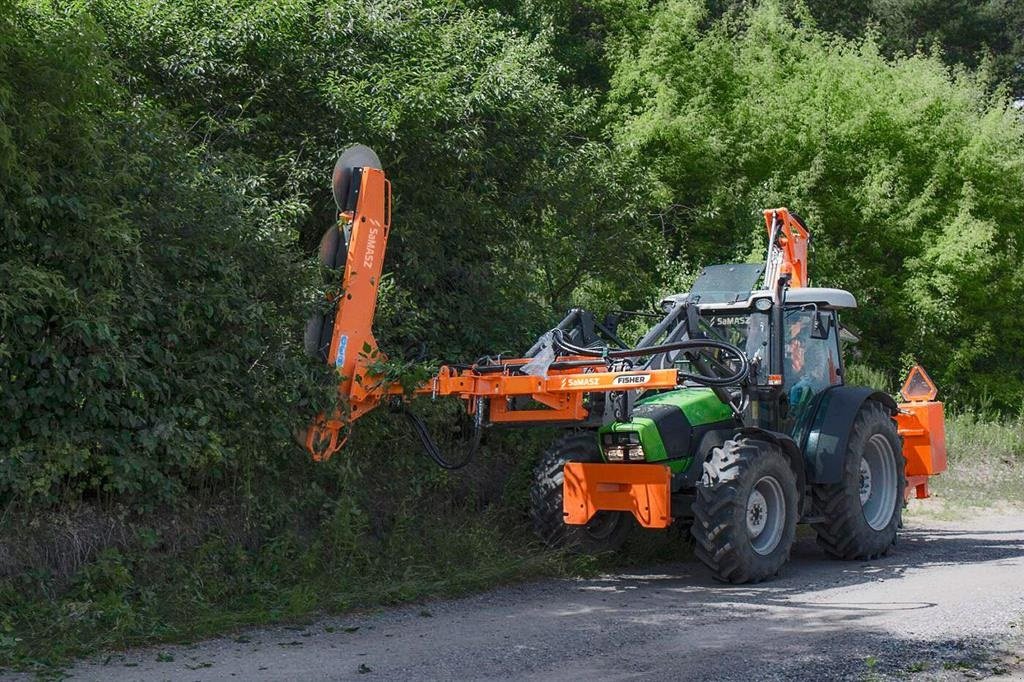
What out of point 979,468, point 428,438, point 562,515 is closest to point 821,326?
point 562,515

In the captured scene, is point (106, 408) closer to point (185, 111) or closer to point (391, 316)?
point (391, 316)

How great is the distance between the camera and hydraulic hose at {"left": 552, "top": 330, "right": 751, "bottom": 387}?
375 inches

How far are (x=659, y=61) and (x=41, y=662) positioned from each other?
18.8m

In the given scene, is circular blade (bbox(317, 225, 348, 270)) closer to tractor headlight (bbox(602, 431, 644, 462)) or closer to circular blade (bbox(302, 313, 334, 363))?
circular blade (bbox(302, 313, 334, 363))

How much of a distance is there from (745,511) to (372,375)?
314 centimetres

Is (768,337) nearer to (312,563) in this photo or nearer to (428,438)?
(428,438)

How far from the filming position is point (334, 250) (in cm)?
970

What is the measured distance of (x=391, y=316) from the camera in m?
11.1

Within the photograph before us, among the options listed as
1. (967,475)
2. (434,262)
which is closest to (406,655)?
(434,262)

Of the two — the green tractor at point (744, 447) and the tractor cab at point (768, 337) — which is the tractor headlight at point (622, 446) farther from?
the tractor cab at point (768, 337)

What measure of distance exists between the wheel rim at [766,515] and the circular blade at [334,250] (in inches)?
152

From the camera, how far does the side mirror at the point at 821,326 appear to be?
1140 cm

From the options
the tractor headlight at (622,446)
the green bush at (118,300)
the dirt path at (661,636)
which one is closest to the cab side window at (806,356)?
the dirt path at (661,636)

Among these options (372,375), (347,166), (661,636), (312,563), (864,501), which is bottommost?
(661,636)
